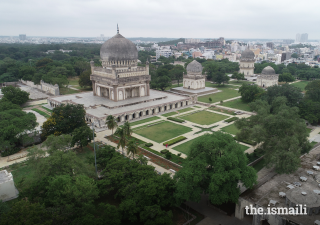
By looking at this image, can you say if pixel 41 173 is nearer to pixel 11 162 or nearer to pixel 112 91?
pixel 11 162

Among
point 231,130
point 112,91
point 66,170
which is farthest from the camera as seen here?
point 112,91

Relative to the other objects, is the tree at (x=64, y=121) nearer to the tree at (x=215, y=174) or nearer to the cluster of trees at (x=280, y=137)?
the tree at (x=215, y=174)

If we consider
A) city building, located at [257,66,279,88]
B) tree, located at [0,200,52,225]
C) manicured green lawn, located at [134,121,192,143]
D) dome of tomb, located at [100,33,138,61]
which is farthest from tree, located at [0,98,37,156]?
city building, located at [257,66,279,88]

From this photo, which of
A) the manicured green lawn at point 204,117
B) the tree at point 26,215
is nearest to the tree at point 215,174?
the tree at point 26,215

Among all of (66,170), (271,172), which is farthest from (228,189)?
(66,170)

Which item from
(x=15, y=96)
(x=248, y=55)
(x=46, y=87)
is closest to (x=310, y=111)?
(x=248, y=55)

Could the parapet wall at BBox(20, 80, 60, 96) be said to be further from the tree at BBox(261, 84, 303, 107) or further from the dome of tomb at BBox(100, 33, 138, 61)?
the tree at BBox(261, 84, 303, 107)

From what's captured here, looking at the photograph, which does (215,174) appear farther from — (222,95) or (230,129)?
(222,95)
